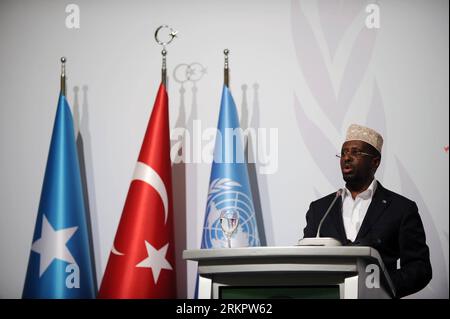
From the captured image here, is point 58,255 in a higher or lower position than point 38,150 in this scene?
lower

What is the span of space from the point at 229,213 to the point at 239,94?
953mm

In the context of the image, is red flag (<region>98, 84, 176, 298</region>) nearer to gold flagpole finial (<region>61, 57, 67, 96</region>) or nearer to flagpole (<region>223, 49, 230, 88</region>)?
flagpole (<region>223, 49, 230, 88</region>)

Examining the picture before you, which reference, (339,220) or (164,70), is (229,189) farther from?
(339,220)

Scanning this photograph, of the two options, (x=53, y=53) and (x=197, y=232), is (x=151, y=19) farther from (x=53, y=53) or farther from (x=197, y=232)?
(x=197, y=232)

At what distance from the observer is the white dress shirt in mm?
3473

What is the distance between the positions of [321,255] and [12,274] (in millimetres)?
2971

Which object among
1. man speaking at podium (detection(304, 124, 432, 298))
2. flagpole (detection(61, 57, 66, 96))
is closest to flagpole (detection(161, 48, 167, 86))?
flagpole (detection(61, 57, 66, 96))

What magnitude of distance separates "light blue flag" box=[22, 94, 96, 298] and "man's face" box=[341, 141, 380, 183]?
66.3 inches

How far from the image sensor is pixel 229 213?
419 centimetres

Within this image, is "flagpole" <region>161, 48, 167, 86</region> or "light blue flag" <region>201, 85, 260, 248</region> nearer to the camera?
"light blue flag" <region>201, 85, 260, 248</region>

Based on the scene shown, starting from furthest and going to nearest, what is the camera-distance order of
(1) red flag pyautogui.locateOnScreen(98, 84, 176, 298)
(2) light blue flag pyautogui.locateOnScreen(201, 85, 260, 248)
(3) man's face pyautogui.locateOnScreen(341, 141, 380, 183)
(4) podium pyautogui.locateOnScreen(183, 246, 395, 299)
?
(2) light blue flag pyautogui.locateOnScreen(201, 85, 260, 248) < (1) red flag pyautogui.locateOnScreen(98, 84, 176, 298) < (3) man's face pyautogui.locateOnScreen(341, 141, 380, 183) < (4) podium pyautogui.locateOnScreen(183, 246, 395, 299)

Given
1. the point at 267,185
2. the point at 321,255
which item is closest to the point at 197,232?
the point at 267,185
